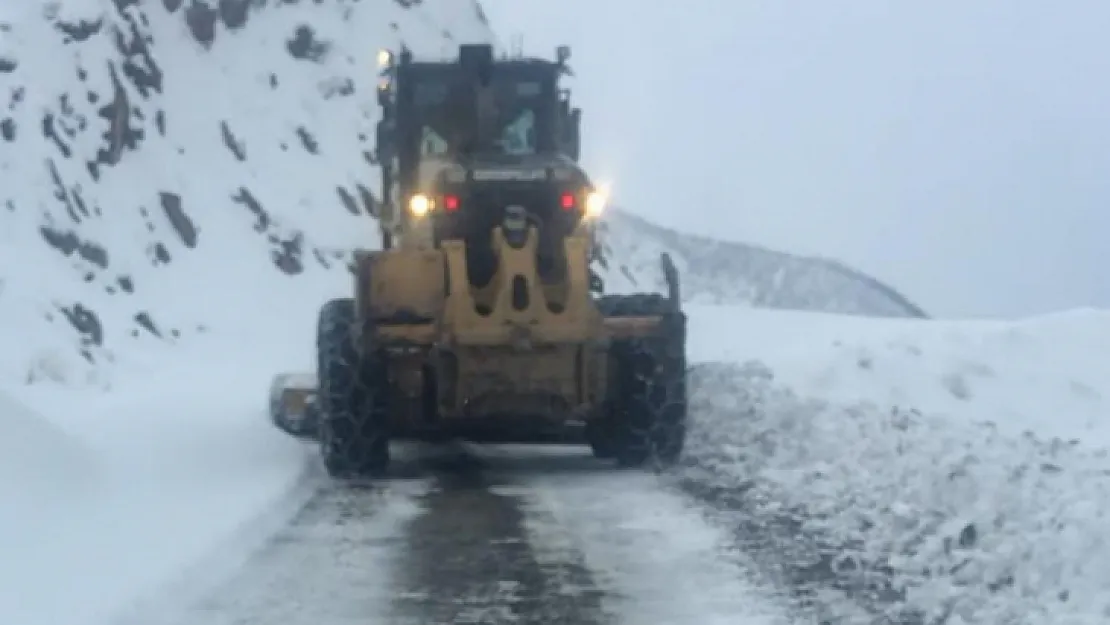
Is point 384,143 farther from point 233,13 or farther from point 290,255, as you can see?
point 233,13

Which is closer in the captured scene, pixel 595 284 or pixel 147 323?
pixel 595 284

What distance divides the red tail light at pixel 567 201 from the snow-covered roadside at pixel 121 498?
2831 mm

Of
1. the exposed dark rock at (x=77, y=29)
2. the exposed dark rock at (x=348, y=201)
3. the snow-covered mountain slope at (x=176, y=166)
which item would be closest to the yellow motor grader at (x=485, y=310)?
the snow-covered mountain slope at (x=176, y=166)

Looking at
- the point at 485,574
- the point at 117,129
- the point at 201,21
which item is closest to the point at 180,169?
the point at 117,129

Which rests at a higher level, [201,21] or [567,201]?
[201,21]

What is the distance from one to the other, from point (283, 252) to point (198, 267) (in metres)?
3.93

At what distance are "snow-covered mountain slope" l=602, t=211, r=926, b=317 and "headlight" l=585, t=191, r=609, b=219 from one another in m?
52.3

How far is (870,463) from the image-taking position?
11.4 meters

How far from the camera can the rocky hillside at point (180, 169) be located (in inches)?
1490

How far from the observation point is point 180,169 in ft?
158

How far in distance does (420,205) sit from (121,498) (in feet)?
13.0

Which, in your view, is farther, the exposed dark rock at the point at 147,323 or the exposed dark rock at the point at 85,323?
the exposed dark rock at the point at 147,323

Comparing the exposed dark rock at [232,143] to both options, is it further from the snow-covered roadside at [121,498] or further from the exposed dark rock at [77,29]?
the snow-covered roadside at [121,498]

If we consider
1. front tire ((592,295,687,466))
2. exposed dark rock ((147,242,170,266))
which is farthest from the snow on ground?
exposed dark rock ((147,242,170,266))
